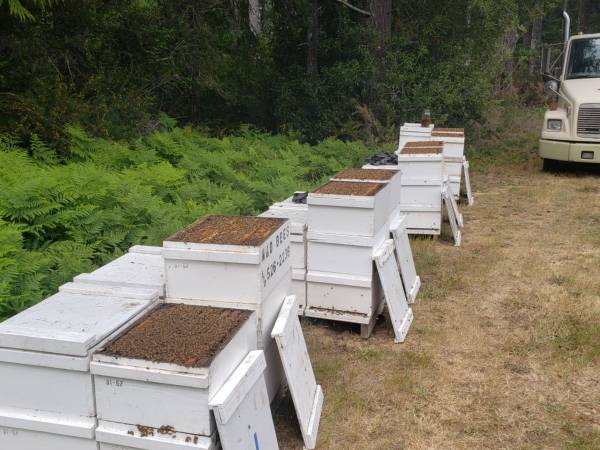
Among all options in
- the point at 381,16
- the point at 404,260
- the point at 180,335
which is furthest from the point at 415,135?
the point at 180,335

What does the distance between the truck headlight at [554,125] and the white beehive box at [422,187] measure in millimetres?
6154

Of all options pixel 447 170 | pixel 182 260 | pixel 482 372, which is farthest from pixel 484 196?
pixel 182 260

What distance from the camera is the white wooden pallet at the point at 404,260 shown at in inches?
240

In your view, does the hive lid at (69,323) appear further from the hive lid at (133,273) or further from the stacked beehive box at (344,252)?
the stacked beehive box at (344,252)

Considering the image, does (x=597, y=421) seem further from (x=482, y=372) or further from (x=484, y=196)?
(x=484, y=196)

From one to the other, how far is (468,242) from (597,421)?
15.4 feet

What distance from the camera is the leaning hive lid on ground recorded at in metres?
6.20

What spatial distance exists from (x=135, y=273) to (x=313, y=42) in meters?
14.3

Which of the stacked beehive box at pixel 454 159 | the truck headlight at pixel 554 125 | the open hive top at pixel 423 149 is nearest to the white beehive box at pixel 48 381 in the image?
the open hive top at pixel 423 149

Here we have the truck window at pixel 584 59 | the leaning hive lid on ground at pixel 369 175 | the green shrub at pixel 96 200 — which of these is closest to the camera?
the green shrub at pixel 96 200

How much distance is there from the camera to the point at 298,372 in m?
3.92

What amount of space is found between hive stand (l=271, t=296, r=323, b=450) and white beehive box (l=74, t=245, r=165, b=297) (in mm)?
798

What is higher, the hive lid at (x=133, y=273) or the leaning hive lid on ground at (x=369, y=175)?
the leaning hive lid on ground at (x=369, y=175)

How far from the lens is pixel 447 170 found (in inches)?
427
